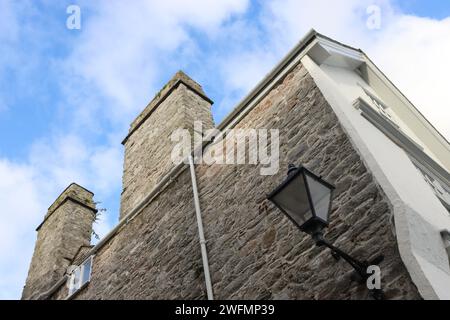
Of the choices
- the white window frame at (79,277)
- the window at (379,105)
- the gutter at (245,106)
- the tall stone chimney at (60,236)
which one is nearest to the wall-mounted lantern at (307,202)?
the gutter at (245,106)

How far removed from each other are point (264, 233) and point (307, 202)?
162cm

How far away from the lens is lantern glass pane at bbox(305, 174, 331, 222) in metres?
3.77

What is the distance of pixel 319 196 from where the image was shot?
3840 millimetres

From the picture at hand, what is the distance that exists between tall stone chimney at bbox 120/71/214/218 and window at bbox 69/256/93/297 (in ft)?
4.19

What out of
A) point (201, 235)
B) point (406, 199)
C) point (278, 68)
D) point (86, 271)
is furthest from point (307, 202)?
point (86, 271)

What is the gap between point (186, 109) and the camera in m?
9.72

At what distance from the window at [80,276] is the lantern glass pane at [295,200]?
554 cm

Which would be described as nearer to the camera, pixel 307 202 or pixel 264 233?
pixel 307 202

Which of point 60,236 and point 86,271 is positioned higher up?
point 60,236

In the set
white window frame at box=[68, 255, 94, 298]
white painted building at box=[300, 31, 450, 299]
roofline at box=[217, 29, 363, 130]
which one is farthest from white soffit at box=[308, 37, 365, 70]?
white window frame at box=[68, 255, 94, 298]

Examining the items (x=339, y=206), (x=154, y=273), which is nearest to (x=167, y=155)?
(x=154, y=273)

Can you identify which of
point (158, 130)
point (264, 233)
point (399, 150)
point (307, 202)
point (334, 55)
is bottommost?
point (307, 202)

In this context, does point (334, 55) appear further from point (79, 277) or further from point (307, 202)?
point (79, 277)
